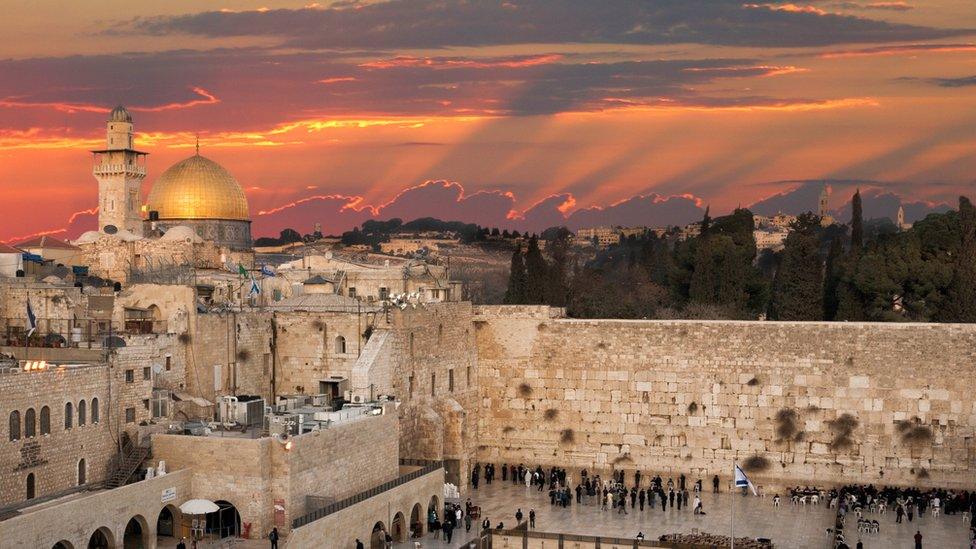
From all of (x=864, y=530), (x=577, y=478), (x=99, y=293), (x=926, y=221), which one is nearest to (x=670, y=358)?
(x=577, y=478)

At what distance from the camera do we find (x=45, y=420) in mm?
22797

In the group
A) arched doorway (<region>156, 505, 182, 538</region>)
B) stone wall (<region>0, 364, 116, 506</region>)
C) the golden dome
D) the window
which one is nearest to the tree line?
the golden dome

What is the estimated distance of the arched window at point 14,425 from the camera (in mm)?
21906

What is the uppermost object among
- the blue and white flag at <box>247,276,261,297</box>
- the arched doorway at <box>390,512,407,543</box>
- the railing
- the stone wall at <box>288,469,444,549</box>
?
the blue and white flag at <box>247,276,261,297</box>

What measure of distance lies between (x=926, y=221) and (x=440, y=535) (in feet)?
70.8

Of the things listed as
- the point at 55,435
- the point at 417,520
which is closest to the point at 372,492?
the point at 417,520

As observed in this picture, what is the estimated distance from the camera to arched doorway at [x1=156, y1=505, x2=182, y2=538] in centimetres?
2422

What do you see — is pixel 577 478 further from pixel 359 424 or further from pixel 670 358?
pixel 359 424

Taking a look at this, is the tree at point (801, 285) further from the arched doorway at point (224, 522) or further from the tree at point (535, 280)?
the arched doorway at point (224, 522)

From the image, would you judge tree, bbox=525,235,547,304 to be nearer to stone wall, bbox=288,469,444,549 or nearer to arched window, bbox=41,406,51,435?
stone wall, bbox=288,469,444,549

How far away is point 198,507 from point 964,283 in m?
24.7

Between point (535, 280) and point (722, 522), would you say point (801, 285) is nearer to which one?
point (535, 280)

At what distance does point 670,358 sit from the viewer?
34094mm

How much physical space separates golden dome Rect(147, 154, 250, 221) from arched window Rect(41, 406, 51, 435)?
23283mm
